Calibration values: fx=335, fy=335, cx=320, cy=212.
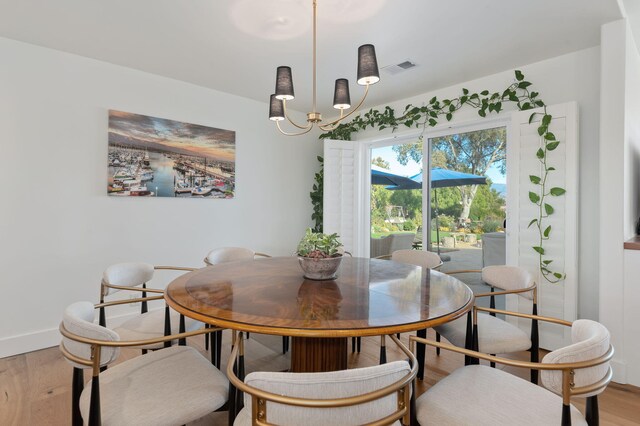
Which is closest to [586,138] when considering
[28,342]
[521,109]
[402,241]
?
[521,109]

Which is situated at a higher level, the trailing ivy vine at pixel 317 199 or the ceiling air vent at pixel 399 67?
the ceiling air vent at pixel 399 67

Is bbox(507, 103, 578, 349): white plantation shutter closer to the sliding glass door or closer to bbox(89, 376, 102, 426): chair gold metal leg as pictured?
the sliding glass door

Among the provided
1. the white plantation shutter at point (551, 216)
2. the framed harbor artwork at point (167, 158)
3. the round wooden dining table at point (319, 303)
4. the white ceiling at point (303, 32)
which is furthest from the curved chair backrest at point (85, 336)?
the white plantation shutter at point (551, 216)

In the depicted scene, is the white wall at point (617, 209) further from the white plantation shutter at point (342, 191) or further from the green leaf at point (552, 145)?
the white plantation shutter at point (342, 191)

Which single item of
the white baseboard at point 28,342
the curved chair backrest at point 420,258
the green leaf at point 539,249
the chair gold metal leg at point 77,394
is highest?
the green leaf at point 539,249

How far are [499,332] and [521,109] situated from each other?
2.17 m

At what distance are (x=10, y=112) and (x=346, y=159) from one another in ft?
11.3

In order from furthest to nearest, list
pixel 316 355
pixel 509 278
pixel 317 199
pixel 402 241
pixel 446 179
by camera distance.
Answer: pixel 317 199 → pixel 402 241 → pixel 446 179 → pixel 509 278 → pixel 316 355

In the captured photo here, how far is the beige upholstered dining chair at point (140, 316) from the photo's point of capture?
1929mm

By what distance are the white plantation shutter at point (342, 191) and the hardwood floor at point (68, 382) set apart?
1.64m

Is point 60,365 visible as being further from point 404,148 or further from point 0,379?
point 404,148

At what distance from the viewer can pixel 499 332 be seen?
200 cm

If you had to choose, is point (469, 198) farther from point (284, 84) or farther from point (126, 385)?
point (126, 385)

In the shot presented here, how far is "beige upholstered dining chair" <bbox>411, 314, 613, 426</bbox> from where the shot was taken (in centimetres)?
110
